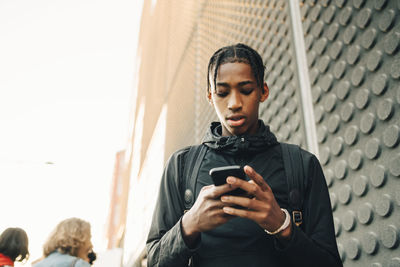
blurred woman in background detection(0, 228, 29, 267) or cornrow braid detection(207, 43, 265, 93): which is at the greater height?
cornrow braid detection(207, 43, 265, 93)

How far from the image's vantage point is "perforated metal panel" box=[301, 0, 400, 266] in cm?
157

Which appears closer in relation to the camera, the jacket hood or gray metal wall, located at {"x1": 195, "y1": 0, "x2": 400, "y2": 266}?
the jacket hood

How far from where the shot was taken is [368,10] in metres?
1.84

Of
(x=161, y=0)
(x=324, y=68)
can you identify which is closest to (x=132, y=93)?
(x=161, y=0)

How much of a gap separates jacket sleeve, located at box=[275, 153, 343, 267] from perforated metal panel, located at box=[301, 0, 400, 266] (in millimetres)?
654

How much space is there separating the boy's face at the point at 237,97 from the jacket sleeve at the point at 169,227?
0.82 feet

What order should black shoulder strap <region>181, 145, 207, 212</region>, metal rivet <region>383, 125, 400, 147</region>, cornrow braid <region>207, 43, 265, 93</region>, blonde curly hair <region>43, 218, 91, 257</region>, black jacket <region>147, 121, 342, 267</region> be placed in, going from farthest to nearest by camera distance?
blonde curly hair <region>43, 218, 91, 257</region> → metal rivet <region>383, 125, 400, 147</region> → cornrow braid <region>207, 43, 265, 93</region> → black shoulder strap <region>181, 145, 207, 212</region> → black jacket <region>147, 121, 342, 267</region>

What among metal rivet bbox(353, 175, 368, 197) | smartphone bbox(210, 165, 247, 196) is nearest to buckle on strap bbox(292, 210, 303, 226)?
smartphone bbox(210, 165, 247, 196)

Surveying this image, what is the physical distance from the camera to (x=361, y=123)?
1.79 meters

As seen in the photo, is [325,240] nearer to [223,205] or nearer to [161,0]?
[223,205]

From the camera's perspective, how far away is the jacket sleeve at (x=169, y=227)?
1.00 metres

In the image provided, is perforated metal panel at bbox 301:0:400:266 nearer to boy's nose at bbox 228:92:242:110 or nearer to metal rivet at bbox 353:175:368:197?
metal rivet at bbox 353:175:368:197

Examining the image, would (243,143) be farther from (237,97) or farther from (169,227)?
(169,227)

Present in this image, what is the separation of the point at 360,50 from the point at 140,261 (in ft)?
32.6
